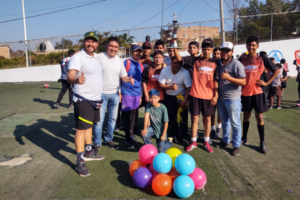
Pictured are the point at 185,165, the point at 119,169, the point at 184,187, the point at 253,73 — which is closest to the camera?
the point at 184,187

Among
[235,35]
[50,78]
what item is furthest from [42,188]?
[50,78]

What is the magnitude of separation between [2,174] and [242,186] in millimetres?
3732

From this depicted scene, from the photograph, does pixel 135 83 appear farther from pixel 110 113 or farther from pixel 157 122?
pixel 157 122

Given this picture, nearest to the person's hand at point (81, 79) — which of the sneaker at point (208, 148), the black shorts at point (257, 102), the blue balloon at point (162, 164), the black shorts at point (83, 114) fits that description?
the black shorts at point (83, 114)

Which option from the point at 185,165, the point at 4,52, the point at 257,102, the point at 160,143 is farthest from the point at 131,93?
the point at 4,52

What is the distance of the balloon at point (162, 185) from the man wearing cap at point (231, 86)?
1.90m

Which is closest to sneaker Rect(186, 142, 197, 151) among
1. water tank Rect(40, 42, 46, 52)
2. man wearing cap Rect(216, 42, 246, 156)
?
man wearing cap Rect(216, 42, 246, 156)

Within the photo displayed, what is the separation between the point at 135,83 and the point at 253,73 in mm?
2396

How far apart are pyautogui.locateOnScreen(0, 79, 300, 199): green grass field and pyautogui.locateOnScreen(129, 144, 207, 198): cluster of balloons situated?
159 millimetres

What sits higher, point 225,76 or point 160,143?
point 225,76

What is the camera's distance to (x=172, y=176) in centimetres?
310

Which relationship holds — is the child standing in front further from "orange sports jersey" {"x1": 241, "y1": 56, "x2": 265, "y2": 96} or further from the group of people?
"orange sports jersey" {"x1": 241, "y1": 56, "x2": 265, "y2": 96}

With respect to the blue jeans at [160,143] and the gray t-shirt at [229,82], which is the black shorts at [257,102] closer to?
the gray t-shirt at [229,82]

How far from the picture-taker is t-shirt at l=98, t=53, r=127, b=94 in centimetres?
430
